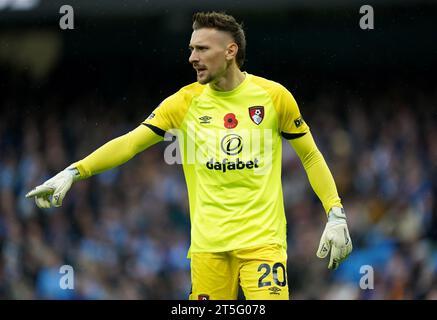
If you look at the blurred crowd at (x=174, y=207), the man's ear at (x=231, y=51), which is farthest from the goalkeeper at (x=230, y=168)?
the blurred crowd at (x=174, y=207)

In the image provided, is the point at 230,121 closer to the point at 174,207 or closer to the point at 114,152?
the point at 114,152

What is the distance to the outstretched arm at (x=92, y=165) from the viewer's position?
6.93m

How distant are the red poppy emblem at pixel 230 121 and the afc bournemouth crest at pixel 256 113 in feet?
0.37

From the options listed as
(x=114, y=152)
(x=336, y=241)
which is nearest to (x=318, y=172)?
(x=336, y=241)

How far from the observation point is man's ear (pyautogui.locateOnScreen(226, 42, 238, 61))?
7234mm

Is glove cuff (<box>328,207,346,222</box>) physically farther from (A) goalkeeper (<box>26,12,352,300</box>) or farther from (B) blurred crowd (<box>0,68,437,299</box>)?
(B) blurred crowd (<box>0,68,437,299</box>)

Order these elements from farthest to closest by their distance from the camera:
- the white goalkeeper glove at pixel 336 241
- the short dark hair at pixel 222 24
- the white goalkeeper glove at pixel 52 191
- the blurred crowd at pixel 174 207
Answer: the blurred crowd at pixel 174 207 < the short dark hair at pixel 222 24 < the white goalkeeper glove at pixel 336 241 < the white goalkeeper glove at pixel 52 191

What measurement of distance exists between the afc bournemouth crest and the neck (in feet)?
0.72

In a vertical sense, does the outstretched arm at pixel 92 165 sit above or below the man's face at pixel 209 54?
below

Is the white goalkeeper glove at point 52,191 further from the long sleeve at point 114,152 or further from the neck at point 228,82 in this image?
the neck at point 228,82

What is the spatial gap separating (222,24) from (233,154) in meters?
0.90

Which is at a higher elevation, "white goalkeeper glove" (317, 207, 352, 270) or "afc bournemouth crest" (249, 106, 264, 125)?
"afc bournemouth crest" (249, 106, 264, 125)

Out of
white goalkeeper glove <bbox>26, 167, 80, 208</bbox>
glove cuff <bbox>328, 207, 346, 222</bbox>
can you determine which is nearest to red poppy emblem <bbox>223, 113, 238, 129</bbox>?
glove cuff <bbox>328, 207, 346, 222</bbox>
